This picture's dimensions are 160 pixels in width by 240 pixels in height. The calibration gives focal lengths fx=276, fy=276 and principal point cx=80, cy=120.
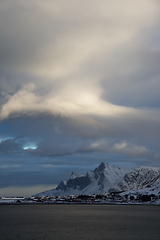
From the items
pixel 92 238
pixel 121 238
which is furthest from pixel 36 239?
pixel 121 238

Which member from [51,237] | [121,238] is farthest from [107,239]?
[51,237]

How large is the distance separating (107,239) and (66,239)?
649 inches

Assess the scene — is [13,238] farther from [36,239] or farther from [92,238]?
[92,238]

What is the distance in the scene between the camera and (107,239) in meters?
111

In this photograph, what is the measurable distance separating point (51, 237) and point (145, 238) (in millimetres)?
38870

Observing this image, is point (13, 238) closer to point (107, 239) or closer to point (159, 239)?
point (107, 239)

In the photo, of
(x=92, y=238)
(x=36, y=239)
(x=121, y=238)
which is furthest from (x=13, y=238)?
(x=121, y=238)

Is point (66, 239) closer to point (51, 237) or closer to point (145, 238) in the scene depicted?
point (51, 237)

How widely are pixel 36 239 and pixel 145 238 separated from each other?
4452 cm

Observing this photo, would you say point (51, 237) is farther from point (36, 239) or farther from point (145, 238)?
point (145, 238)

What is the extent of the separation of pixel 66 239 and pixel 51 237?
7.62m

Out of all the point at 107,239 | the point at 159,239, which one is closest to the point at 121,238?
the point at 107,239

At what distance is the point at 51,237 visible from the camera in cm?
11444

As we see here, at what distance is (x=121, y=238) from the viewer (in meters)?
113
